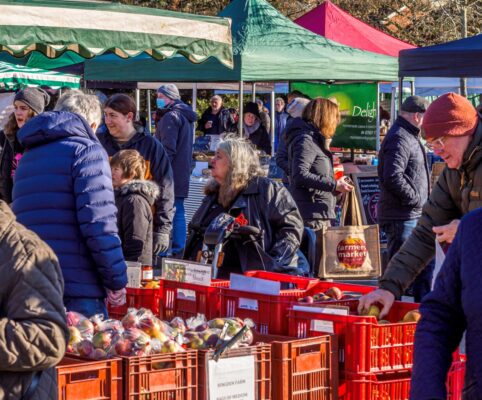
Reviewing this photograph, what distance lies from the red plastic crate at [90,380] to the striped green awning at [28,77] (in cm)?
1102

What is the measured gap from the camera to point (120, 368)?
4016 millimetres

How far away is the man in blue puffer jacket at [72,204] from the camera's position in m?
5.11

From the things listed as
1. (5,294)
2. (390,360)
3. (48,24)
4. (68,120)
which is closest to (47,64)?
(48,24)

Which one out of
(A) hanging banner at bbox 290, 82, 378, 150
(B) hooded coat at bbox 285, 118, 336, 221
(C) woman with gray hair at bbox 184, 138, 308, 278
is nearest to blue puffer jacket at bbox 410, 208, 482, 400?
(C) woman with gray hair at bbox 184, 138, 308, 278

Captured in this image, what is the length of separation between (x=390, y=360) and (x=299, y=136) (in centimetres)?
480

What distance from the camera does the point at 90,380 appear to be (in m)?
3.92

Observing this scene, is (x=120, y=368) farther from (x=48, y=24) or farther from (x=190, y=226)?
(x=48, y=24)

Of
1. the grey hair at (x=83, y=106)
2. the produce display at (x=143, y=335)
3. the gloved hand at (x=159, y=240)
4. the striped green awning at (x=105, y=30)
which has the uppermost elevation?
the striped green awning at (x=105, y=30)

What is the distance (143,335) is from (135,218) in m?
2.67

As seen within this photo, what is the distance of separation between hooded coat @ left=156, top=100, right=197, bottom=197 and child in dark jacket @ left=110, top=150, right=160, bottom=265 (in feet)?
14.1

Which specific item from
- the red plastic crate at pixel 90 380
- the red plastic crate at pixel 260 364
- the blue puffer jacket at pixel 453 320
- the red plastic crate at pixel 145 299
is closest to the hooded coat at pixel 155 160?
the red plastic crate at pixel 145 299

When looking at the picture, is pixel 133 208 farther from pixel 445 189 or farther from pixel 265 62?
pixel 265 62

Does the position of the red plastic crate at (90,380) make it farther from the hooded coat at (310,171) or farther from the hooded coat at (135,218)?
the hooded coat at (310,171)

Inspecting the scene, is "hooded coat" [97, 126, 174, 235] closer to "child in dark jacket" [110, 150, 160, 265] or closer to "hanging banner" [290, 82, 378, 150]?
"child in dark jacket" [110, 150, 160, 265]
